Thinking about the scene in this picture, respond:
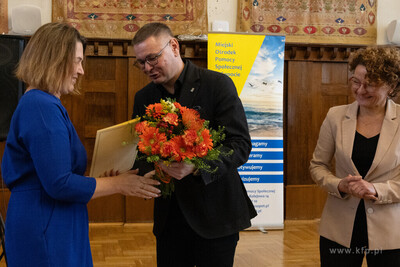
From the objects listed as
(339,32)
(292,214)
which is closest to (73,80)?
(292,214)

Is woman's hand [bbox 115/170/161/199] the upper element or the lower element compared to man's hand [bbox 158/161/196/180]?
lower

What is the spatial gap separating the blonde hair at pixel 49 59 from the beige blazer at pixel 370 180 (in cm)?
127

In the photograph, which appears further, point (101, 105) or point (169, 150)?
point (101, 105)

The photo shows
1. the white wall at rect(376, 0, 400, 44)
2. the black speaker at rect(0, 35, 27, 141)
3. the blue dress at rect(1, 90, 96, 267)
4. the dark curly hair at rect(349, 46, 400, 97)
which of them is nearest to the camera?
the blue dress at rect(1, 90, 96, 267)

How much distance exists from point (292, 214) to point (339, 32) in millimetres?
2531

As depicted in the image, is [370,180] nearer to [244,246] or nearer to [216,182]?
[216,182]

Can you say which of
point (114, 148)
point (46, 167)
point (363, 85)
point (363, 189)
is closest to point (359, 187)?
point (363, 189)

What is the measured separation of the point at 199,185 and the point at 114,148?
42 centimetres

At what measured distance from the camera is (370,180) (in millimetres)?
2109

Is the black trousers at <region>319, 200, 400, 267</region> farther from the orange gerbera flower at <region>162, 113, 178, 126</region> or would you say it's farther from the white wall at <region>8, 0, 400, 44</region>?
the white wall at <region>8, 0, 400, 44</region>

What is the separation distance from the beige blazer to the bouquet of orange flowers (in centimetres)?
78

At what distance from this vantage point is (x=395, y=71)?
2.09 meters

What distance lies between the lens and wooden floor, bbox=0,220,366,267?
4.36 meters

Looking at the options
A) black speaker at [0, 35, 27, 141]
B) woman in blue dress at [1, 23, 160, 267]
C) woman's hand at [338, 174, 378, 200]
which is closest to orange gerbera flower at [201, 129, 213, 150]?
woman in blue dress at [1, 23, 160, 267]
